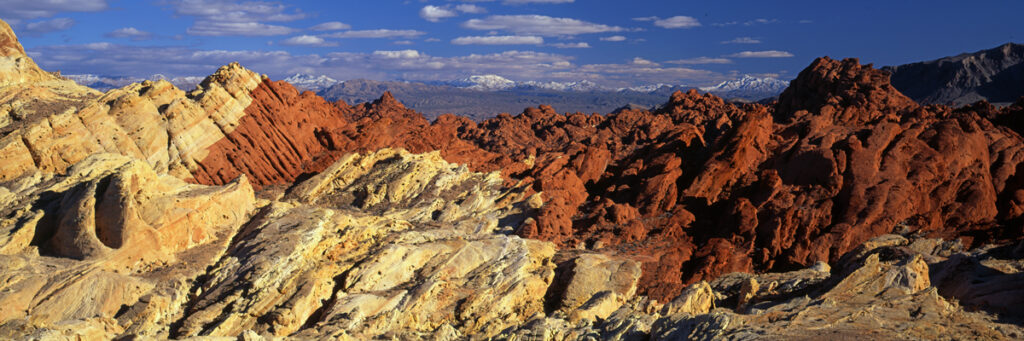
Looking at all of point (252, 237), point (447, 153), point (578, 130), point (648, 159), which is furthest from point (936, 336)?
point (578, 130)

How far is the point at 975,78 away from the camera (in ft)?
584

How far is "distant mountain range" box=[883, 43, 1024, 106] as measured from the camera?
170 m

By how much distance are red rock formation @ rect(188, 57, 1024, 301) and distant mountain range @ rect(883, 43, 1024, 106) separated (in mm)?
148092

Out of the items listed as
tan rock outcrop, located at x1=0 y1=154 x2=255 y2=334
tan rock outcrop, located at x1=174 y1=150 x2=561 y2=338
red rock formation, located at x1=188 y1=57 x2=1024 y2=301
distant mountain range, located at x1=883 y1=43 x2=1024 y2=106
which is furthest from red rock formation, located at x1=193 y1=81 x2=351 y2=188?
distant mountain range, located at x1=883 y1=43 x2=1024 y2=106

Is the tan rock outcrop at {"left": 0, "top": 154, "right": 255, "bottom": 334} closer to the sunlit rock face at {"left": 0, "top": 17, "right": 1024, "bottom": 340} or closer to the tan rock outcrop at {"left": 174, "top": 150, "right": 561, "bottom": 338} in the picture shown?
the sunlit rock face at {"left": 0, "top": 17, "right": 1024, "bottom": 340}

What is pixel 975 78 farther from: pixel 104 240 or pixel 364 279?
pixel 104 240

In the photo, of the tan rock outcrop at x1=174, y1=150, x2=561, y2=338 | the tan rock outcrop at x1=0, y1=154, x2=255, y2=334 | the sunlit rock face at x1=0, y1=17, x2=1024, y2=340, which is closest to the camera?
the tan rock outcrop at x1=0, y1=154, x2=255, y2=334

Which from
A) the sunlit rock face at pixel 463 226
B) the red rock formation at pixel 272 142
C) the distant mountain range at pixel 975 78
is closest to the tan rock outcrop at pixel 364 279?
the sunlit rock face at pixel 463 226

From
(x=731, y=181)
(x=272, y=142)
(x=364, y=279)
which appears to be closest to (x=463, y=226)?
(x=364, y=279)

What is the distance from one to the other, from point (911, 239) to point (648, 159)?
17.4 metres

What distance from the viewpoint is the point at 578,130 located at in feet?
355

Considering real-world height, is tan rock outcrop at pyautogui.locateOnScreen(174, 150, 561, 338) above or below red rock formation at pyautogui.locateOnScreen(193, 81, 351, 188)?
below

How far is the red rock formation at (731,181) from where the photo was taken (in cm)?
3759

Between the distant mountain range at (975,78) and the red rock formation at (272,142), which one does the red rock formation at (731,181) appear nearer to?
the red rock formation at (272,142)
